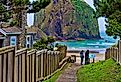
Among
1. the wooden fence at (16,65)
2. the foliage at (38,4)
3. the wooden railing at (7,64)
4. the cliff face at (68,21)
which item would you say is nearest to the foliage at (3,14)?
the foliage at (38,4)

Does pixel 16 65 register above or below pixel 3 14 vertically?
below

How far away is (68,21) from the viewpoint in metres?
101

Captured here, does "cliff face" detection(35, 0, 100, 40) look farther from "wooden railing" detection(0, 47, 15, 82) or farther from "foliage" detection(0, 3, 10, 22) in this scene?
"wooden railing" detection(0, 47, 15, 82)

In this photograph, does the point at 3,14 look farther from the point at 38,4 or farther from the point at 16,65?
the point at 16,65

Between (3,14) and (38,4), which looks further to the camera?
(38,4)

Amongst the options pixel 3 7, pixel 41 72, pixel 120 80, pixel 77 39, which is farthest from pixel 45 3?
pixel 77 39

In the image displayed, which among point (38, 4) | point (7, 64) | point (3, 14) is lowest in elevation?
point (7, 64)

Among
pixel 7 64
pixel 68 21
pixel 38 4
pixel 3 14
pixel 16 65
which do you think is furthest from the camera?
pixel 68 21

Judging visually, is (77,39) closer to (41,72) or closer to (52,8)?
(52,8)

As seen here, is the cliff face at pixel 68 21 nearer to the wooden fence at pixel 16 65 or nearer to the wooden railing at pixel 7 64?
the wooden fence at pixel 16 65

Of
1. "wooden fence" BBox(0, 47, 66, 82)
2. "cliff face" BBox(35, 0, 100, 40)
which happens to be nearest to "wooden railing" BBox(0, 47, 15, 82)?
"wooden fence" BBox(0, 47, 66, 82)

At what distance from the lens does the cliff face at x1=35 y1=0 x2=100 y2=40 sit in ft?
302

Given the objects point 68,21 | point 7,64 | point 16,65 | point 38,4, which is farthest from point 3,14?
point 68,21

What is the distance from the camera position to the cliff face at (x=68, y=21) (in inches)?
3629
